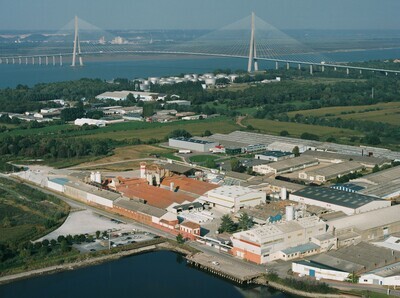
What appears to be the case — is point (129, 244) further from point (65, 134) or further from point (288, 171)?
point (65, 134)

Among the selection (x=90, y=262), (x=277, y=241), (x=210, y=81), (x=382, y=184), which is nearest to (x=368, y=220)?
(x=277, y=241)

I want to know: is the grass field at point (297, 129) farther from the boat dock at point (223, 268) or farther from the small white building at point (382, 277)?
the small white building at point (382, 277)

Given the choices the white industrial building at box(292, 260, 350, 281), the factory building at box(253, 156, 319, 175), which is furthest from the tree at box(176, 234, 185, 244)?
the factory building at box(253, 156, 319, 175)

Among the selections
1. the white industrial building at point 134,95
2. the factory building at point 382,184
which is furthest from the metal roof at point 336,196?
the white industrial building at point 134,95

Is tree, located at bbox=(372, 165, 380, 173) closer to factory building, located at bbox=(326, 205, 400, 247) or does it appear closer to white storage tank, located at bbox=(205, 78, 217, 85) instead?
factory building, located at bbox=(326, 205, 400, 247)

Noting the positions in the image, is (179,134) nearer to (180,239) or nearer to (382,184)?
(382,184)
